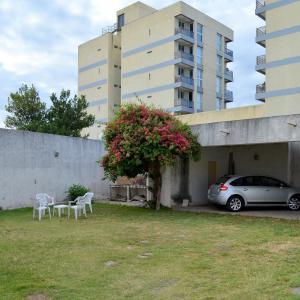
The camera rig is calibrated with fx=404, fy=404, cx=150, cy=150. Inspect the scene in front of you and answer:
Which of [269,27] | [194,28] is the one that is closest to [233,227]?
[269,27]

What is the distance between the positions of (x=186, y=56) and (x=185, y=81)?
3014 millimetres

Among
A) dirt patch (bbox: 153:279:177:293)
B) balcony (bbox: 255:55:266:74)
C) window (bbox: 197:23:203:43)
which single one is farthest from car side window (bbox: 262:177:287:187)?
window (bbox: 197:23:203:43)

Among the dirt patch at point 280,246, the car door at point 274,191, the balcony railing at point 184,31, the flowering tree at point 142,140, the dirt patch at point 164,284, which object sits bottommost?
the dirt patch at point 164,284

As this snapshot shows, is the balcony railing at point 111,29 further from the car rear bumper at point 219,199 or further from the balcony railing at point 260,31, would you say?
the car rear bumper at point 219,199

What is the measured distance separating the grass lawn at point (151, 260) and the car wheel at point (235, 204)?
2.79 metres

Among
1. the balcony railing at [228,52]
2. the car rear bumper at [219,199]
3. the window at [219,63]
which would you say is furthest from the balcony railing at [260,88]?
the car rear bumper at [219,199]

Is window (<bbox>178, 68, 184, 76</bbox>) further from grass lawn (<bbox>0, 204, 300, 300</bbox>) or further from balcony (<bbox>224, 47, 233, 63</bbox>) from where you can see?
grass lawn (<bbox>0, 204, 300, 300</bbox>)

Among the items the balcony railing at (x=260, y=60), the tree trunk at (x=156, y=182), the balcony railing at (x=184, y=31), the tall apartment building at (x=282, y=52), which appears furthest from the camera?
the balcony railing at (x=184, y=31)

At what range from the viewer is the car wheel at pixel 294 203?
52.6ft

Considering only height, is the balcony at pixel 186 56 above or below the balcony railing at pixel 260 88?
above

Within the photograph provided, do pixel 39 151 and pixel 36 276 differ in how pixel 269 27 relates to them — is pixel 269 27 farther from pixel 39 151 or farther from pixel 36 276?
pixel 36 276

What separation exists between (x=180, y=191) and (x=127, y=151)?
160 inches

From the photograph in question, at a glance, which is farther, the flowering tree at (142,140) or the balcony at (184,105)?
the balcony at (184,105)

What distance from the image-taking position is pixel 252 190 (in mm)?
15656
